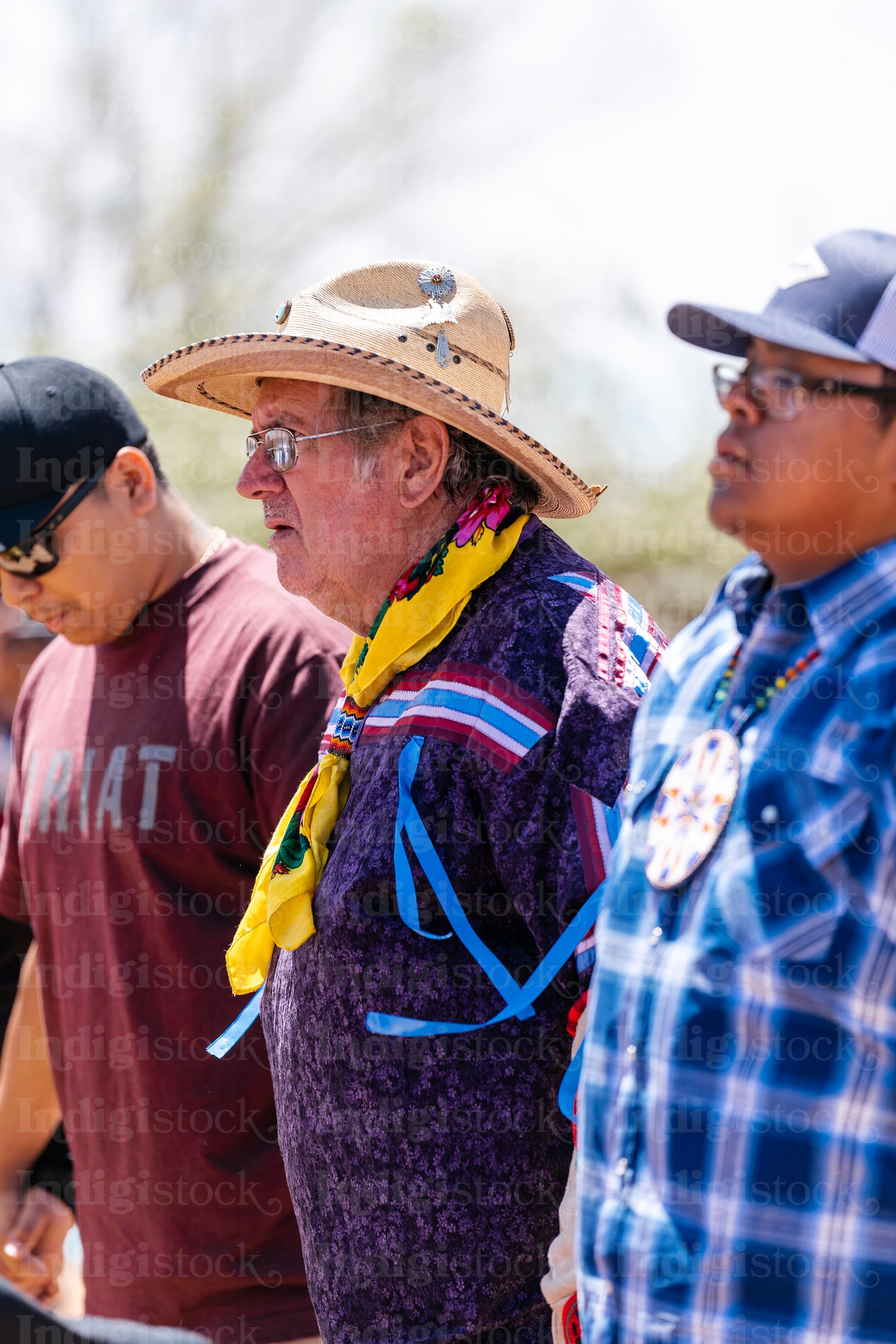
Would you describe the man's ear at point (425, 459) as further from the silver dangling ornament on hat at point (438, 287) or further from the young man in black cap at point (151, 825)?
the young man in black cap at point (151, 825)

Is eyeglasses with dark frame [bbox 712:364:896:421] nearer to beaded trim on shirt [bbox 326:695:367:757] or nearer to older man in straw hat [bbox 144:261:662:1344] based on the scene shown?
older man in straw hat [bbox 144:261:662:1344]

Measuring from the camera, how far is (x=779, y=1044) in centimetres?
131

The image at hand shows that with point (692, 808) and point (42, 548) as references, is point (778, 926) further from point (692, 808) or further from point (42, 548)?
point (42, 548)

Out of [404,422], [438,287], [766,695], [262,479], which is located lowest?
[766,695]

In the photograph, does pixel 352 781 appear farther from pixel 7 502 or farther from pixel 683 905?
pixel 7 502

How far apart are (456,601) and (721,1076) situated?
3.17 feet

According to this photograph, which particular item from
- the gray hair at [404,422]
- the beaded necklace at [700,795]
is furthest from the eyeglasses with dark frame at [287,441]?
the beaded necklace at [700,795]

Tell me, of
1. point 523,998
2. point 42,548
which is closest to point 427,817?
point 523,998

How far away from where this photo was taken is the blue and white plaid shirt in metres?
1.28

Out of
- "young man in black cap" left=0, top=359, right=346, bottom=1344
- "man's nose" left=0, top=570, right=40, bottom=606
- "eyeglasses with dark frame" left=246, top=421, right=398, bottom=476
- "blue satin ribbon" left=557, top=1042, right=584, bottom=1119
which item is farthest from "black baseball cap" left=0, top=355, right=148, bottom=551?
"blue satin ribbon" left=557, top=1042, right=584, bottom=1119

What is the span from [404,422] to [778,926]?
116 centimetres

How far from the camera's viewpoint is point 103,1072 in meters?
2.90

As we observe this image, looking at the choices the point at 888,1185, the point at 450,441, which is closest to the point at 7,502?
the point at 450,441

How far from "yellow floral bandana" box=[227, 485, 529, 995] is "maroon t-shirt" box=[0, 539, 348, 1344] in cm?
44
